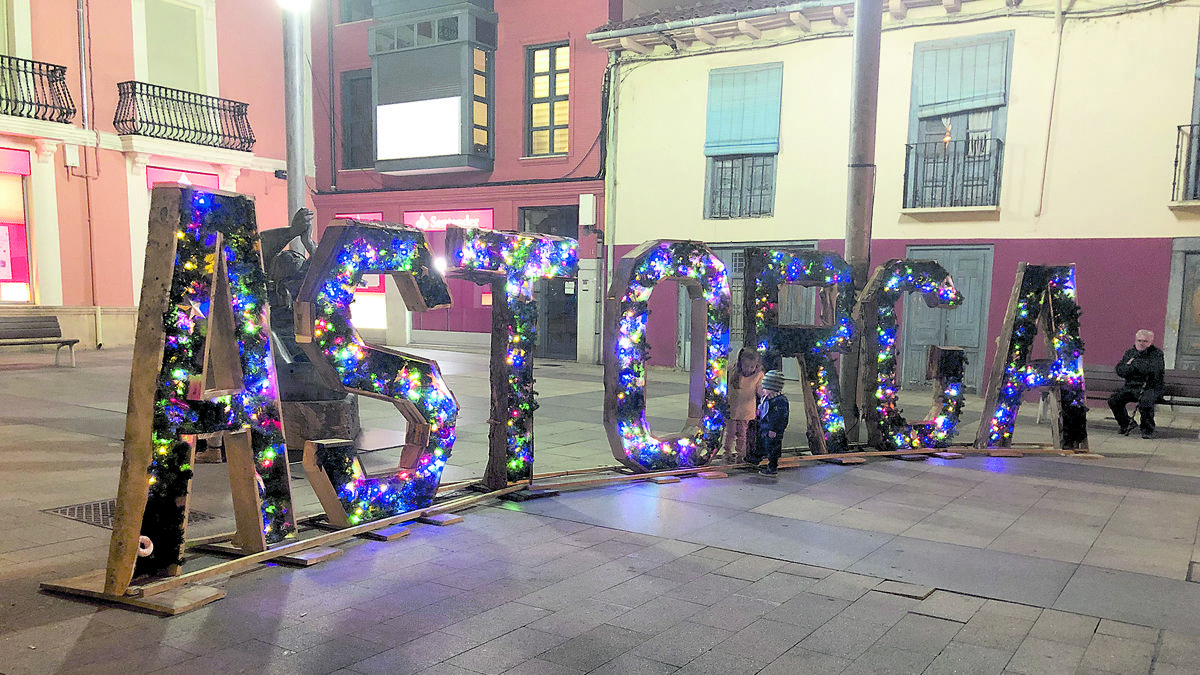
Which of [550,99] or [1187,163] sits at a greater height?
[550,99]

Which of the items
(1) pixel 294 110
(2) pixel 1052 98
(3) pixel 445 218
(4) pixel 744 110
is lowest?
(3) pixel 445 218

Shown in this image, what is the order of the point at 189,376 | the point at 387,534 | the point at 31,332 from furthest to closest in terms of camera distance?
the point at 31,332
the point at 387,534
the point at 189,376

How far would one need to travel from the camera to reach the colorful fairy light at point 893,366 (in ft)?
25.8

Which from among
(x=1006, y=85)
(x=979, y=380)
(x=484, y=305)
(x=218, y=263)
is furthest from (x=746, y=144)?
(x=218, y=263)

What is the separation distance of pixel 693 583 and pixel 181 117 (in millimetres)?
18414

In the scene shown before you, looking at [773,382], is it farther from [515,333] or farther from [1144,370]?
[1144,370]

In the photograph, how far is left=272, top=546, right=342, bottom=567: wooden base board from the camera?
4512 mm

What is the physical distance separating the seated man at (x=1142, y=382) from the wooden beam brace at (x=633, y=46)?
33.1 feet

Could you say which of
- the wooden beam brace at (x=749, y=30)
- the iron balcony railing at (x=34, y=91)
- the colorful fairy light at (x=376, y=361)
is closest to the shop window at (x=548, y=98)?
the wooden beam brace at (x=749, y=30)

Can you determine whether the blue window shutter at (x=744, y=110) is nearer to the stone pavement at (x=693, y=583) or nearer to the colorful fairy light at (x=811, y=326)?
the colorful fairy light at (x=811, y=326)

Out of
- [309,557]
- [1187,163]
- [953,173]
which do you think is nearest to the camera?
[309,557]

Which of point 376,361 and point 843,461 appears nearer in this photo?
point 376,361

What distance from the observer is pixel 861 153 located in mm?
8398

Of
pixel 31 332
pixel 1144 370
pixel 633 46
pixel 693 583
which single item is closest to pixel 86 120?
pixel 31 332
